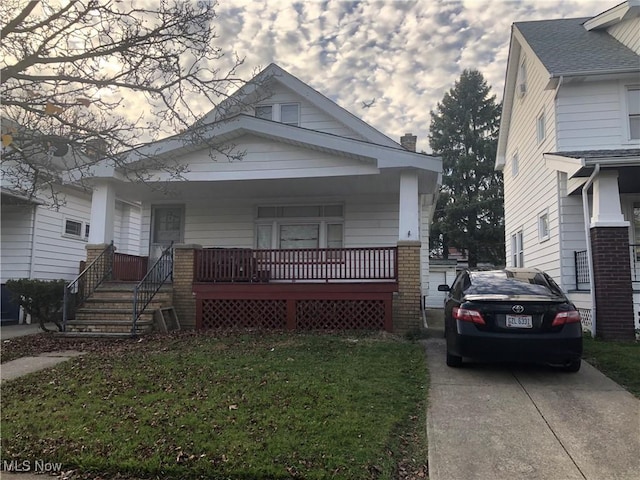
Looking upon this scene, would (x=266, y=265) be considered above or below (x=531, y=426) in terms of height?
above

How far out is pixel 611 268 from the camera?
27.7 ft

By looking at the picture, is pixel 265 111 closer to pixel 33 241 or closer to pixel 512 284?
pixel 33 241

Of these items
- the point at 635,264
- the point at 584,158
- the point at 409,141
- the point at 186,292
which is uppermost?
the point at 409,141

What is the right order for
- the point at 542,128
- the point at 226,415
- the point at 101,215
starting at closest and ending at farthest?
the point at 226,415
the point at 101,215
the point at 542,128

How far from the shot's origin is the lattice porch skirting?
9828 millimetres

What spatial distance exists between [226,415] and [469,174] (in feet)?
113

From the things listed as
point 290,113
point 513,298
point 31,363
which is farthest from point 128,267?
point 513,298

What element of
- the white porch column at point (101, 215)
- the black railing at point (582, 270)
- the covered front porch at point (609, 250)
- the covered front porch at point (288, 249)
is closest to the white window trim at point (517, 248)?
the covered front porch at point (288, 249)

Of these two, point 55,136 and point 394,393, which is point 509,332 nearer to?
point 394,393

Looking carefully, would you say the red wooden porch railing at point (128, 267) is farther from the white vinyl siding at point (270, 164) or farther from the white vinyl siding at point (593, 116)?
the white vinyl siding at point (593, 116)

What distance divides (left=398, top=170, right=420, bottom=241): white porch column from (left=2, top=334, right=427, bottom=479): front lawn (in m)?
3.38

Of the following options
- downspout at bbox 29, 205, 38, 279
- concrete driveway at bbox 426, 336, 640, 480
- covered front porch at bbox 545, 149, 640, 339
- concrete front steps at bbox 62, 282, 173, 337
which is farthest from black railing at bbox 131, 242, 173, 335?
covered front porch at bbox 545, 149, 640, 339

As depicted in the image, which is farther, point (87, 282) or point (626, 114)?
point (626, 114)

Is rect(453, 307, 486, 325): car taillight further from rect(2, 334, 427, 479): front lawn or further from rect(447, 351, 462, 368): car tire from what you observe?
rect(2, 334, 427, 479): front lawn
